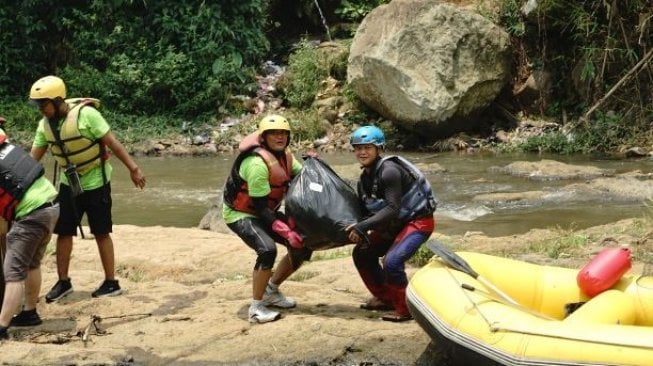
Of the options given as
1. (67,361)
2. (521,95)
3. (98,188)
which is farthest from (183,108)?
(67,361)

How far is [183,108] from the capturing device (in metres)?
17.1

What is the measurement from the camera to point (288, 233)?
4930mm

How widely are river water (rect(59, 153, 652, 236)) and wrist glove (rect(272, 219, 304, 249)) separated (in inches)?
156

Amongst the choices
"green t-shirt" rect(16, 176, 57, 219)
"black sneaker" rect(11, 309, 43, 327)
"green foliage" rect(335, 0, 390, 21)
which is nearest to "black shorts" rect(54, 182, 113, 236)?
"green t-shirt" rect(16, 176, 57, 219)

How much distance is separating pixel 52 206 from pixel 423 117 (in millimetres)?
9968

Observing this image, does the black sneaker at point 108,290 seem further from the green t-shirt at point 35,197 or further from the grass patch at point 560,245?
the grass patch at point 560,245

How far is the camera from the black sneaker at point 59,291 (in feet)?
18.4

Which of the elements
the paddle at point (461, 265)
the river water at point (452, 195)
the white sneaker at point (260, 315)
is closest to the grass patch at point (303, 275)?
the white sneaker at point (260, 315)

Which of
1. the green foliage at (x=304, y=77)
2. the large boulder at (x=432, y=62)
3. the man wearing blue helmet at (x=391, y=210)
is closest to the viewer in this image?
the man wearing blue helmet at (x=391, y=210)

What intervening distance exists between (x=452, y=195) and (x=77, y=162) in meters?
6.28

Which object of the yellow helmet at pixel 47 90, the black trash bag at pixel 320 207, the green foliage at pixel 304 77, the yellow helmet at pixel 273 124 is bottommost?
the green foliage at pixel 304 77

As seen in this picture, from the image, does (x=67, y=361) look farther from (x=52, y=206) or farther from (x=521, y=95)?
(x=521, y=95)

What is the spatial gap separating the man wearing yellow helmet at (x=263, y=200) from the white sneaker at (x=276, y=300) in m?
0.14

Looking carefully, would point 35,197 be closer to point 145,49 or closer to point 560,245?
point 560,245
